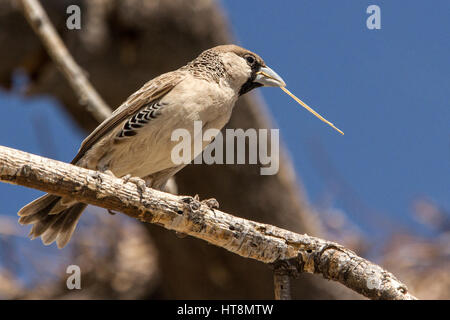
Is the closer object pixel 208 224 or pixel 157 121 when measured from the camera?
pixel 208 224

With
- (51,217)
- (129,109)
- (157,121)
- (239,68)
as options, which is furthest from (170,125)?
(51,217)

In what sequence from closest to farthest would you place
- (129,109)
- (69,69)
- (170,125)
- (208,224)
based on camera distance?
1. (208,224)
2. (170,125)
3. (129,109)
4. (69,69)

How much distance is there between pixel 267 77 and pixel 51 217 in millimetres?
1837

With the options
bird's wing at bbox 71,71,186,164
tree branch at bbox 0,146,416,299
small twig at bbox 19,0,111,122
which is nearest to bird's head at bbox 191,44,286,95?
bird's wing at bbox 71,71,186,164

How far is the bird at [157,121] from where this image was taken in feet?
14.2

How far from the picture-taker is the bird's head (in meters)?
4.73

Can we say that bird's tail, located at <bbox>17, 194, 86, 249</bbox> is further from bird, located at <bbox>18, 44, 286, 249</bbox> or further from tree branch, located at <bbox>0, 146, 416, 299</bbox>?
tree branch, located at <bbox>0, 146, 416, 299</bbox>

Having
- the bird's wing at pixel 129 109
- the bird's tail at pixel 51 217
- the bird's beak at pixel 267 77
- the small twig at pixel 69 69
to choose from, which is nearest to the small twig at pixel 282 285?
the bird's beak at pixel 267 77

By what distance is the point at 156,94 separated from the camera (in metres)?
4.54

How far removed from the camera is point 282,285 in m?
3.53

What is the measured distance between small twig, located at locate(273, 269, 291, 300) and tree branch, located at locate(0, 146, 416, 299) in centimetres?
3

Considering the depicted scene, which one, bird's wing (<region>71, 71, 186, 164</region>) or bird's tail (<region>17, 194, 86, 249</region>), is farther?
bird's tail (<region>17, 194, 86, 249</region>)

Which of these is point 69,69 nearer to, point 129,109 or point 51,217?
point 129,109
